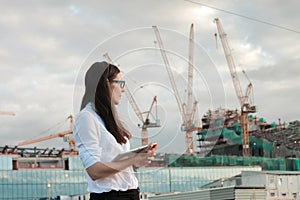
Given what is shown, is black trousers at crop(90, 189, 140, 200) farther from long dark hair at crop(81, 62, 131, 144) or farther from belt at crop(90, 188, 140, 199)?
long dark hair at crop(81, 62, 131, 144)

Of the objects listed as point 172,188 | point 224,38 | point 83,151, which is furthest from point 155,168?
point 224,38

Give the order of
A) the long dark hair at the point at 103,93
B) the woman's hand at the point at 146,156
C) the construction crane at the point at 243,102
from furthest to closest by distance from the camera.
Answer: the construction crane at the point at 243,102 < the long dark hair at the point at 103,93 < the woman's hand at the point at 146,156

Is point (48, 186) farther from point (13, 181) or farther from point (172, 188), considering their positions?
point (172, 188)

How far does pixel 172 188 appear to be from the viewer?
69500 mm

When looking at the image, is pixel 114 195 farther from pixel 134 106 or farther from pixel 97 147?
pixel 134 106

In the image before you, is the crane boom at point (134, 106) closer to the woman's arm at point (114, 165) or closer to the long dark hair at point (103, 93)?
the long dark hair at point (103, 93)

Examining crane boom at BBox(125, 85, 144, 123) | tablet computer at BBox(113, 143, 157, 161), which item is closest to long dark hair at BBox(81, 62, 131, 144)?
tablet computer at BBox(113, 143, 157, 161)

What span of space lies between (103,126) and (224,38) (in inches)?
3250

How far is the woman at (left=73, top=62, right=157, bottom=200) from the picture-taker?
9.41 feet

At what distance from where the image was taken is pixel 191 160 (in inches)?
231

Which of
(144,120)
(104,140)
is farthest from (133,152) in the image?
(144,120)

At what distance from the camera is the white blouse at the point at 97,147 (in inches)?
113

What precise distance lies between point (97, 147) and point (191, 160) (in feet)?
10.1

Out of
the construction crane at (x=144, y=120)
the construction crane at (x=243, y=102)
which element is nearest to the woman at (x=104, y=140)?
the construction crane at (x=144, y=120)
